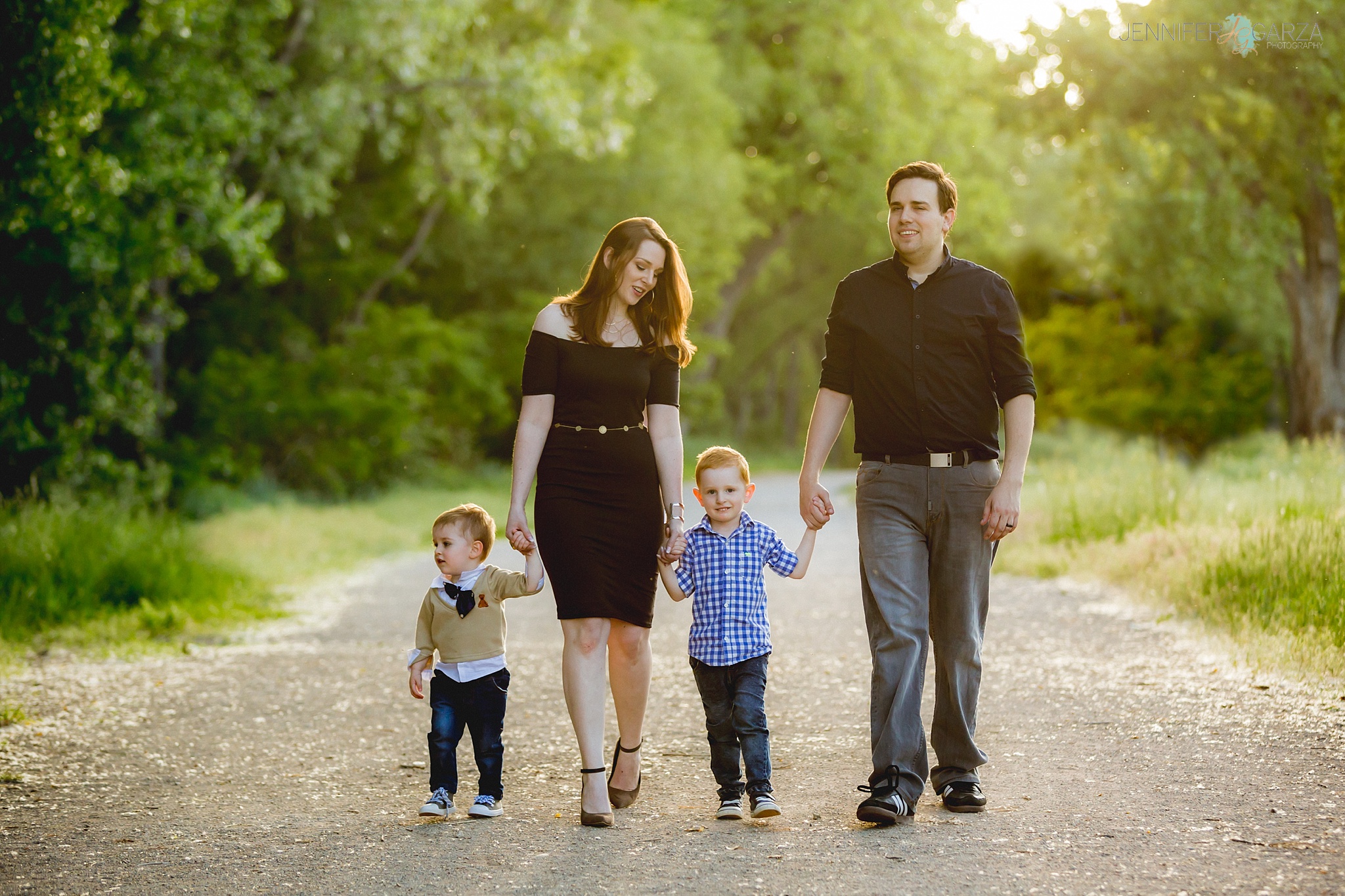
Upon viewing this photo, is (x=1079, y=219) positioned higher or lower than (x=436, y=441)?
higher

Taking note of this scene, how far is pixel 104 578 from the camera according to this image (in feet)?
34.6

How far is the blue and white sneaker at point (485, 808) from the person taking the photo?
16.3 feet

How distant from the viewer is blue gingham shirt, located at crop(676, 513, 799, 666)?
4887 mm

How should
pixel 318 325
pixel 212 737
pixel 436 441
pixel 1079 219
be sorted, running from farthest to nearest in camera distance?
pixel 1079 219 → pixel 436 441 → pixel 318 325 → pixel 212 737

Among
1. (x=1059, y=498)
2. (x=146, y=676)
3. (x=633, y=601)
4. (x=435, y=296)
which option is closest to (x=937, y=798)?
(x=633, y=601)

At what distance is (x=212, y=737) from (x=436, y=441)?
22220 mm

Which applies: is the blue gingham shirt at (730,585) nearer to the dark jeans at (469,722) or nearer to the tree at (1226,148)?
the dark jeans at (469,722)

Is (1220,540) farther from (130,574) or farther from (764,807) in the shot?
(130,574)

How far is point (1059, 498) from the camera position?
14328 mm

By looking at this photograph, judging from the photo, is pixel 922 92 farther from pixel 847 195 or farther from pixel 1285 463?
pixel 1285 463

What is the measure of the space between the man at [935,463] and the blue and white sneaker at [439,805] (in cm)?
152

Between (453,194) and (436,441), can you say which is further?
(436,441)

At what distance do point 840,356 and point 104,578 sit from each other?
7.40 metres

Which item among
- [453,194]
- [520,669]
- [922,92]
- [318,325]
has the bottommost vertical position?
[520,669]
